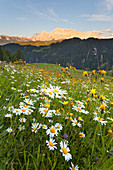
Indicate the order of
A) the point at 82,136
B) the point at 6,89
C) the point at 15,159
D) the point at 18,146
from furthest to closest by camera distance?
the point at 6,89
the point at 82,136
the point at 18,146
the point at 15,159

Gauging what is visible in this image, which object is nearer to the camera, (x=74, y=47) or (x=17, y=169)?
(x=17, y=169)

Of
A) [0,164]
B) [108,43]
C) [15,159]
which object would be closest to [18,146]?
[15,159]

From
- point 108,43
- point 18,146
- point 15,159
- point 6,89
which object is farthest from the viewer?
point 108,43

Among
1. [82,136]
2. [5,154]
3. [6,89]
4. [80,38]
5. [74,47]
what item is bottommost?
[82,136]

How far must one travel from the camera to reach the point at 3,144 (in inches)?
45.9

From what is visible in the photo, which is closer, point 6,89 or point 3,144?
point 3,144

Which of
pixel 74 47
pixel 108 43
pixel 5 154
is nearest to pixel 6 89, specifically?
pixel 5 154

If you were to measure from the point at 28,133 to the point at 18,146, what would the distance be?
0.22m

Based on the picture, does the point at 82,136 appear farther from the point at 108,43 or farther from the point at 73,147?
the point at 108,43

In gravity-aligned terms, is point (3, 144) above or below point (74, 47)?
below

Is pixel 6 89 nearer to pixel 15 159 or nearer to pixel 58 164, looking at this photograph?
pixel 15 159

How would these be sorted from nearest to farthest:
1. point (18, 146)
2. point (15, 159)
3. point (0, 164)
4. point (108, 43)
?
point (0, 164), point (15, 159), point (18, 146), point (108, 43)

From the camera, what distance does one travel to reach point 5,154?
112 centimetres

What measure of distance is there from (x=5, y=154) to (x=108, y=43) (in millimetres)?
223538
